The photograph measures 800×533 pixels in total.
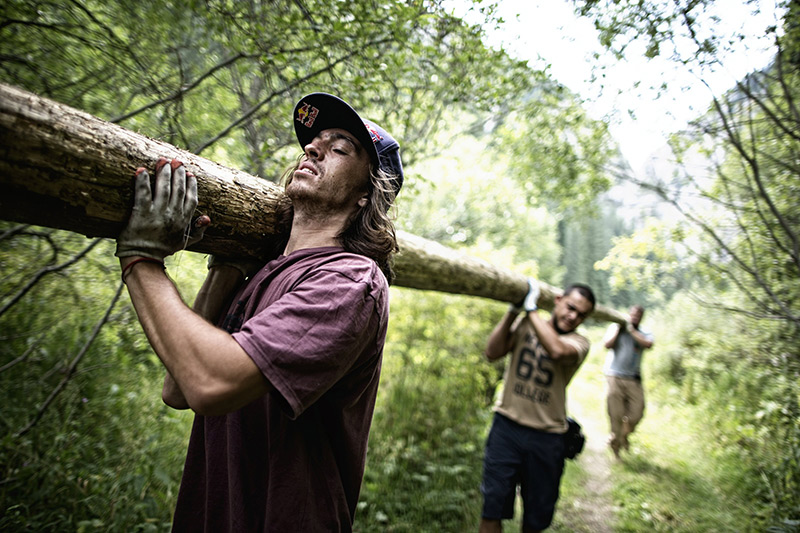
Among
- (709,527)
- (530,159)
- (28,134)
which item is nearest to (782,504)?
(709,527)

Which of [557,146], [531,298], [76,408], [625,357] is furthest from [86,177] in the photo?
[625,357]

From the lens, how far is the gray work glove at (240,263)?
169 cm

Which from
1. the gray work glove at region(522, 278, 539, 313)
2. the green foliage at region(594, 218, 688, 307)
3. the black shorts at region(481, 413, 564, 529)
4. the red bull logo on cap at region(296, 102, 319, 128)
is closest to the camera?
the red bull logo on cap at region(296, 102, 319, 128)

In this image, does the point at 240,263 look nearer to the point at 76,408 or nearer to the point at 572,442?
the point at 76,408

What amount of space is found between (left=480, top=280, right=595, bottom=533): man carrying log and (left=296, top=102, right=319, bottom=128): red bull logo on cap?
9.24 ft

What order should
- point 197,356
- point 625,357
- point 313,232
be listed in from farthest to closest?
1. point 625,357
2. point 313,232
3. point 197,356

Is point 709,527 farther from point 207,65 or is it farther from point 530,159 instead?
point 207,65

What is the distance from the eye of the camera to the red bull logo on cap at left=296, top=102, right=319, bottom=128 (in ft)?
5.89

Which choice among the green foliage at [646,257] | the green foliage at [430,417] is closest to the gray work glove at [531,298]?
the green foliage at [430,417]

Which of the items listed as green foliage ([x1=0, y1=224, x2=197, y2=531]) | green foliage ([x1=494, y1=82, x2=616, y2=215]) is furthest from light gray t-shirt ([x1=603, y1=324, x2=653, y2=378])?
green foliage ([x1=0, y1=224, x2=197, y2=531])

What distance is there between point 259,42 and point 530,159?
5162 mm

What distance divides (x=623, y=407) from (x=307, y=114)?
7.56 m

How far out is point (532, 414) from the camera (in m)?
3.59

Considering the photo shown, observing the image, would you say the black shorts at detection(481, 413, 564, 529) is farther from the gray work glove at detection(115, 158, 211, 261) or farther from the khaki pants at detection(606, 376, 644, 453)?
the khaki pants at detection(606, 376, 644, 453)
